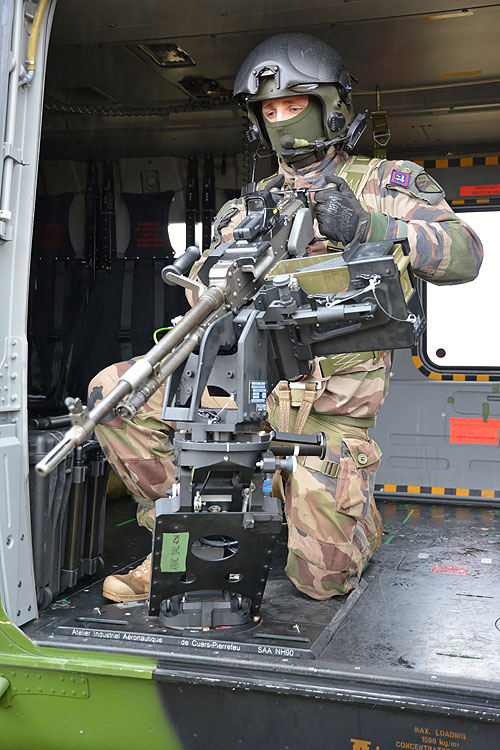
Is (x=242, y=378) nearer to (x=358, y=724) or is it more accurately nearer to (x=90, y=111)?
(x=358, y=724)

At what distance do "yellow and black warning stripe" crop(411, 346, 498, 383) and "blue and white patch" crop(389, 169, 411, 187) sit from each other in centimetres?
220

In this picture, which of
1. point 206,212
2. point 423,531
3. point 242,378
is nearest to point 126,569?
point 242,378

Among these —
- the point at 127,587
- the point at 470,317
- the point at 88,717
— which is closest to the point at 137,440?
the point at 127,587

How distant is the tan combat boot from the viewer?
3072 mm

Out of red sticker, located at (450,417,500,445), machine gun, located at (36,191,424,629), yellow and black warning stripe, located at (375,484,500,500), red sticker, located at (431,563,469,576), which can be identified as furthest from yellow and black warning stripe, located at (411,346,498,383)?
machine gun, located at (36,191,424,629)

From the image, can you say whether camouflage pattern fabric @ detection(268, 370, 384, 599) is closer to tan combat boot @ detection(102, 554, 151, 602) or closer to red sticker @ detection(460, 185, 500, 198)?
tan combat boot @ detection(102, 554, 151, 602)

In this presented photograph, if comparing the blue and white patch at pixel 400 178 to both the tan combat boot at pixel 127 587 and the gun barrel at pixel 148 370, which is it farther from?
the tan combat boot at pixel 127 587

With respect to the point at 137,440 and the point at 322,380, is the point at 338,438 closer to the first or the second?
the point at 322,380

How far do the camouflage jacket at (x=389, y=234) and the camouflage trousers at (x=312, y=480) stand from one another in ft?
0.47

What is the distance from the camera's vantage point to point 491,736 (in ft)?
6.84

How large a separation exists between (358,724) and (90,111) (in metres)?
4.34

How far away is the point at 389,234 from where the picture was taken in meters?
2.93

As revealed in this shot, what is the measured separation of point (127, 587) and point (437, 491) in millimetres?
2859

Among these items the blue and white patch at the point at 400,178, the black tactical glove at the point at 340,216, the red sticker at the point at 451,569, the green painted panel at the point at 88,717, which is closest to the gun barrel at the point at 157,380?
the black tactical glove at the point at 340,216
